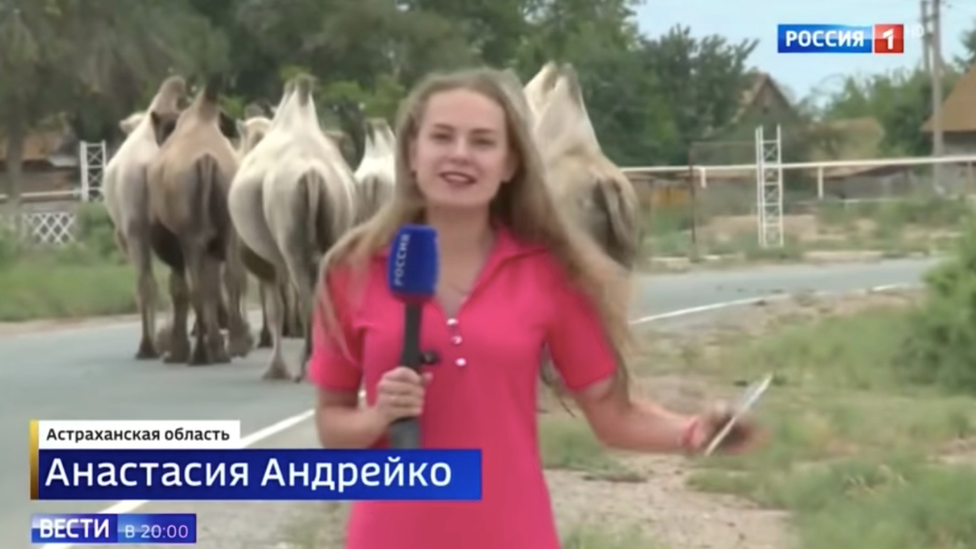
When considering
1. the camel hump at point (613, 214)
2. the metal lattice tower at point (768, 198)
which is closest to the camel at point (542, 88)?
the camel hump at point (613, 214)

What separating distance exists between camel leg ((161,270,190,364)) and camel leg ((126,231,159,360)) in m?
0.22

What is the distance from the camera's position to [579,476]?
1129 cm

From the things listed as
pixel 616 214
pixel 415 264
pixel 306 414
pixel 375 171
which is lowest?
pixel 306 414

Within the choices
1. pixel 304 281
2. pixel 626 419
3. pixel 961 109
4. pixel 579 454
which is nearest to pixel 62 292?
pixel 304 281

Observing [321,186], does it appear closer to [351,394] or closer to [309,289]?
[309,289]

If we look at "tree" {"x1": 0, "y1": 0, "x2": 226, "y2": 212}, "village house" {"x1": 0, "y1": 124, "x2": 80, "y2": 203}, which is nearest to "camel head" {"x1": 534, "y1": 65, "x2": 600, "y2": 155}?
"tree" {"x1": 0, "y1": 0, "x2": 226, "y2": 212}

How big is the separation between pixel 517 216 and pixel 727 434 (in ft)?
2.00

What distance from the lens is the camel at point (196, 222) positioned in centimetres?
1758

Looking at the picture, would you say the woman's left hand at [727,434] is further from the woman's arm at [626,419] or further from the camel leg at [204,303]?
the camel leg at [204,303]

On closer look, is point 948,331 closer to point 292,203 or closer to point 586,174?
point 586,174

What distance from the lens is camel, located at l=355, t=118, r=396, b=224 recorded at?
18125 millimetres

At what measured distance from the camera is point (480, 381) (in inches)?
170

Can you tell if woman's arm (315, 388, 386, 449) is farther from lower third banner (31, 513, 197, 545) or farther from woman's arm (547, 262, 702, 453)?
lower third banner (31, 513, 197, 545)

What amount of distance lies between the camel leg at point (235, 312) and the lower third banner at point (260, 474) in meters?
12.8
